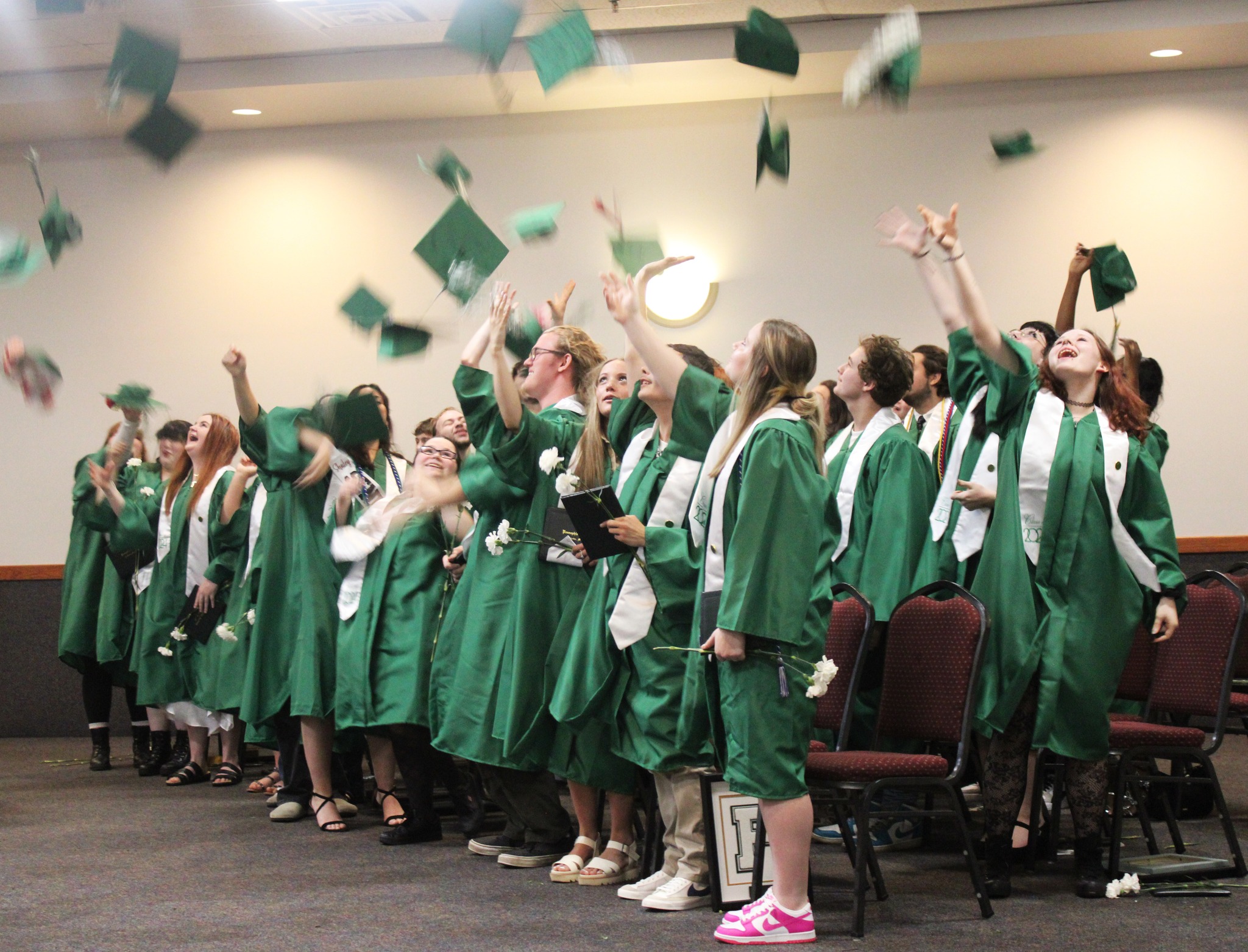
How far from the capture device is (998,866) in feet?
10.9

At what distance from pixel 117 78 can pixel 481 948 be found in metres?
2.40

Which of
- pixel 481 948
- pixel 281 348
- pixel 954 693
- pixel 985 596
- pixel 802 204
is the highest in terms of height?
pixel 802 204

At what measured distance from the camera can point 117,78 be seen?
11.5 feet

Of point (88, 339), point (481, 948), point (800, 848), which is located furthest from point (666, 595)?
point (88, 339)

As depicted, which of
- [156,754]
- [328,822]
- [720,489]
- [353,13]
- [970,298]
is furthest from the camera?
[353,13]

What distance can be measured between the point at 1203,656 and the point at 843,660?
1061 millimetres

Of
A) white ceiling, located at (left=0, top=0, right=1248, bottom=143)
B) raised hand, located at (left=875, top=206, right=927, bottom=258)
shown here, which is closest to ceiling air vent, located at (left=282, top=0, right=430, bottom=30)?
white ceiling, located at (left=0, top=0, right=1248, bottom=143)

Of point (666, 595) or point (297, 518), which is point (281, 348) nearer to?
point (297, 518)

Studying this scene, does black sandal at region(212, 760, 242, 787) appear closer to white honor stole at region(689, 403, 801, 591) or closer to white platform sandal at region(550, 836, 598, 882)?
white platform sandal at region(550, 836, 598, 882)

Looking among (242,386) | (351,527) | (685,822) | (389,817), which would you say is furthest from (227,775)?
(685,822)

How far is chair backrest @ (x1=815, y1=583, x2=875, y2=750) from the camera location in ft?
10.6

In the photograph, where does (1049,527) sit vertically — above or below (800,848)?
above

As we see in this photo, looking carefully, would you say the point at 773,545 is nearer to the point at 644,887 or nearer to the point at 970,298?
the point at 970,298

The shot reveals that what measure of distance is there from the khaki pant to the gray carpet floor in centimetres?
13
